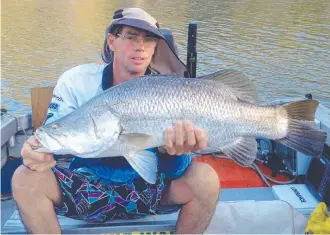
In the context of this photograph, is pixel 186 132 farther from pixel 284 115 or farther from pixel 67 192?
pixel 67 192

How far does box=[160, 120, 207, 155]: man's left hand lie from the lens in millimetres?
A: 2277

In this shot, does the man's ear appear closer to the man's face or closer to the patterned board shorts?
the man's face

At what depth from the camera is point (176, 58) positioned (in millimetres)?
2982

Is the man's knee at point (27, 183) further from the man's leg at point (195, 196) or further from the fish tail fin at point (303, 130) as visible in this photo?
the fish tail fin at point (303, 130)

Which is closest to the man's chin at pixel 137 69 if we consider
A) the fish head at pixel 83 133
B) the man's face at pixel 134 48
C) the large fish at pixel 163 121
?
the man's face at pixel 134 48

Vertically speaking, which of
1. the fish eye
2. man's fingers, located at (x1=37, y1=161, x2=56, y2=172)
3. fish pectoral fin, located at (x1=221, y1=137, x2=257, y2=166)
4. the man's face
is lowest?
man's fingers, located at (x1=37, y1=161, x2=56, y2=172)

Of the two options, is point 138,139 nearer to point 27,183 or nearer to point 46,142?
point 46,142

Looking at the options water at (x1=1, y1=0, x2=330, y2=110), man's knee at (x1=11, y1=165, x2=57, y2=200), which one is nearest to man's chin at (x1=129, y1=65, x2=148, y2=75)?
man's knee at (x1=11, y1=165, x2=57, y2=200)

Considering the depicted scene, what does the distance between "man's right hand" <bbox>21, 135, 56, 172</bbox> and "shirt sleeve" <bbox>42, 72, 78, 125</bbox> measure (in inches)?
12.6

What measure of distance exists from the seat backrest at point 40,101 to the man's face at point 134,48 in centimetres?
102

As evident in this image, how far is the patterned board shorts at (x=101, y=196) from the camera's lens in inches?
101

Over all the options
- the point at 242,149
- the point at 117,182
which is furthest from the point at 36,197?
the point at 242,149

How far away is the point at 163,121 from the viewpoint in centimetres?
228

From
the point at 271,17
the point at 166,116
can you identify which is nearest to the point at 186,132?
the point at 166,116
